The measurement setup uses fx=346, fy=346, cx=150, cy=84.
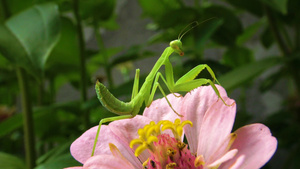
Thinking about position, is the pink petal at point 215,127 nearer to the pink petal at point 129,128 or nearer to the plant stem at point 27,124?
the pink petal at point 129,128

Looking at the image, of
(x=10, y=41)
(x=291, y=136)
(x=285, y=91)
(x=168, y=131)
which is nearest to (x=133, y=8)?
(x=285, y=91)

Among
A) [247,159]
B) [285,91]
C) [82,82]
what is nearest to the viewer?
[247,159]

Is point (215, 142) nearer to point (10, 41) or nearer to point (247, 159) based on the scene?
point (247, 159)

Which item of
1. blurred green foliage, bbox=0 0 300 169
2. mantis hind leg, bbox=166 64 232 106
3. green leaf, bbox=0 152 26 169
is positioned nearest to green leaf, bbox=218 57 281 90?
blurred green foliage, bbox=0 0 300 169

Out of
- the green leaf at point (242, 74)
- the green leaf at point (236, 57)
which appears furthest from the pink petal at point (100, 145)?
the green leaf at point (236, 57)

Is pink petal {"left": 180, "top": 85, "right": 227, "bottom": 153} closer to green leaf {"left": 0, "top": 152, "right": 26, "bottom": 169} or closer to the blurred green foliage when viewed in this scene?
the blurred green foliage

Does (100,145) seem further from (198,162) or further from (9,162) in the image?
(9,162)

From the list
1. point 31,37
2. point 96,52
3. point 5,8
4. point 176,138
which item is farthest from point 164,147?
point 96,52
